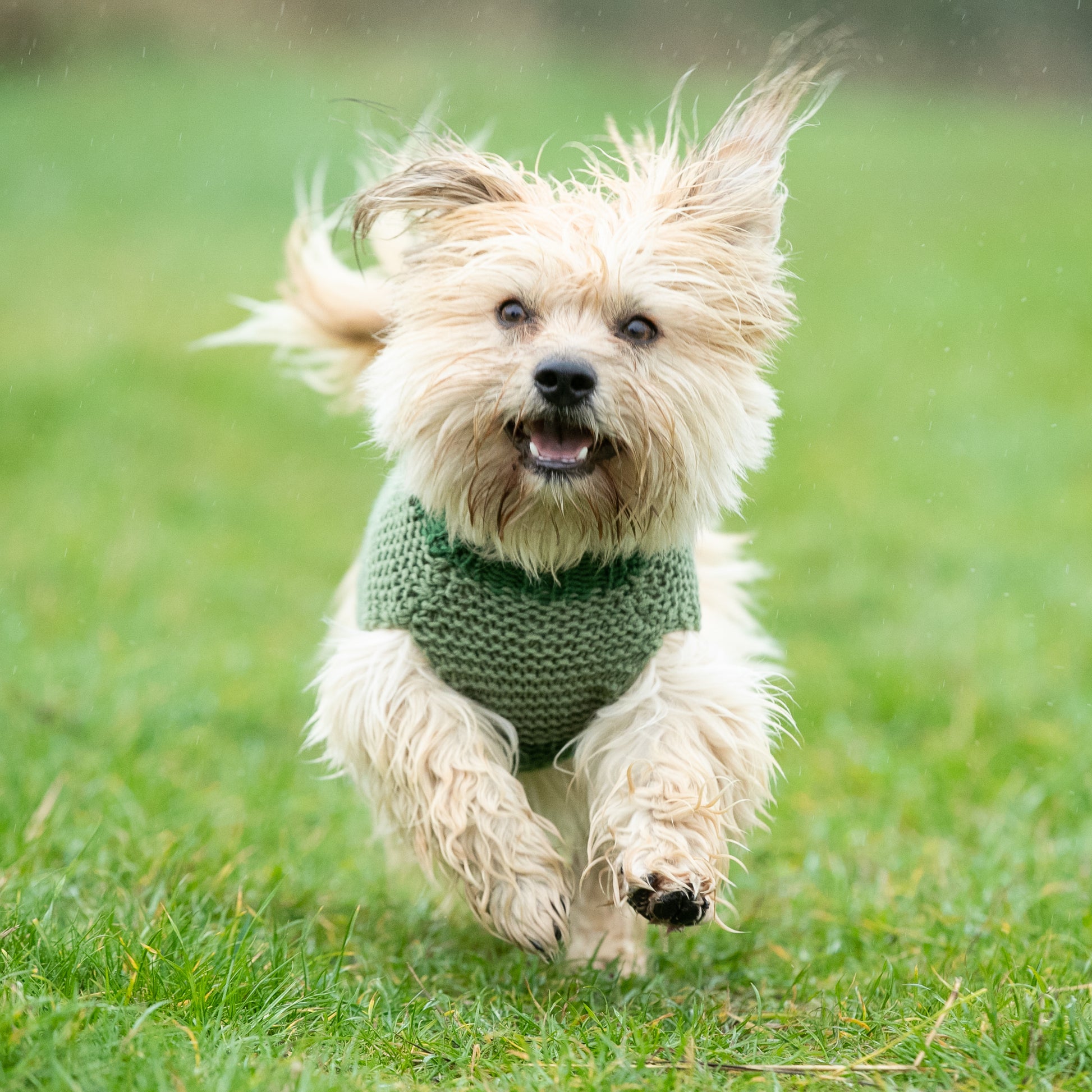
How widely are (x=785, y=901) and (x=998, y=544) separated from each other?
13.1 feet

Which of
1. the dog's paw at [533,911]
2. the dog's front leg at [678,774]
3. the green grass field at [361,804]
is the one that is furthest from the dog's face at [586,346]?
the green grass field at [361,804]

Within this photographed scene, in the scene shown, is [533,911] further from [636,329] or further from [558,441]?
[636,329]

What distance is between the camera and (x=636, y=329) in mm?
3104

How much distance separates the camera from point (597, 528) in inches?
125

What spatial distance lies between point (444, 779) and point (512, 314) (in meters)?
0.99

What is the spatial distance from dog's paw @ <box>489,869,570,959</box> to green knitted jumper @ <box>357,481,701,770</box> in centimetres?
39

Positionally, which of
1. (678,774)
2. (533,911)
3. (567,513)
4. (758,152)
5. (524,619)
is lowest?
(533,911)

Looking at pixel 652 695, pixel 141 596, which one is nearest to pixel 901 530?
pixel 141 596

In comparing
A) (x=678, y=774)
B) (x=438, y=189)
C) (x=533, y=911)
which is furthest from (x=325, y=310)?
(x=533, y=911)

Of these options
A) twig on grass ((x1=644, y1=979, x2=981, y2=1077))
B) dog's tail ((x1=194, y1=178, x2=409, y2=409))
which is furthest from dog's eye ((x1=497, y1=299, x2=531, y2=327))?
twig on grass ((x1=644, y1=979, x2=981, y2=1077))

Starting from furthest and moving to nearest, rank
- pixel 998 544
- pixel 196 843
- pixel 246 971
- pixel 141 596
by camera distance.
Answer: pixel 998 544 < pixel 141 596 < pixel 196 843 < pixel 246 971

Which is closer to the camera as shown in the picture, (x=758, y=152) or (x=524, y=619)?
(x=524, y=619)

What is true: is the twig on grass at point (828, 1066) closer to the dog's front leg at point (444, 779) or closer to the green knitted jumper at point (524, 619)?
Result: the dog's front leg at point (444, 779)

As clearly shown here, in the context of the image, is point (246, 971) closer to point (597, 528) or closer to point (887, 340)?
point (597, 528)
